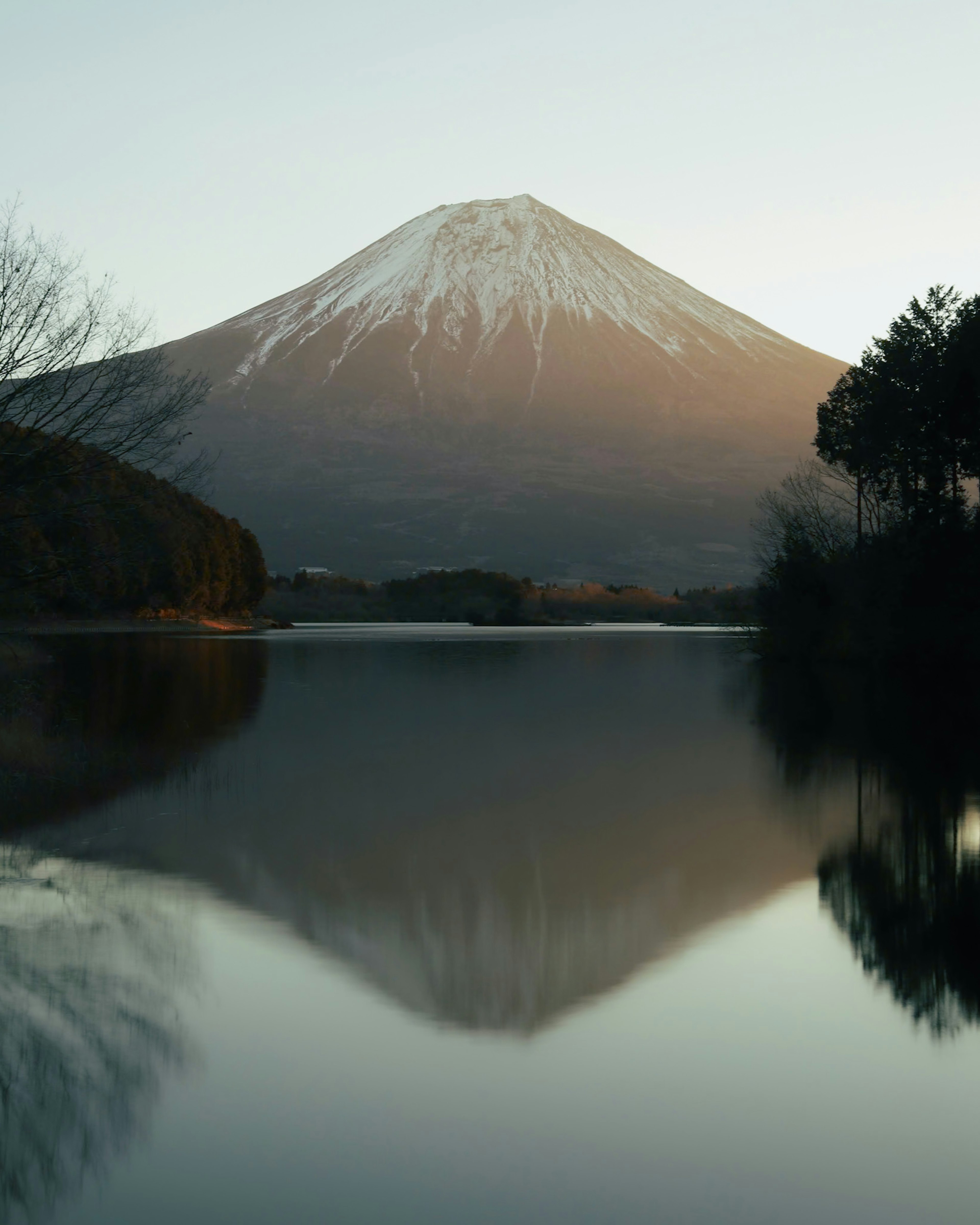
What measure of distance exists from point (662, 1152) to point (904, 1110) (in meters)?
0.89

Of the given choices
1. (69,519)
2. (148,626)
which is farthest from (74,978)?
(148,626)

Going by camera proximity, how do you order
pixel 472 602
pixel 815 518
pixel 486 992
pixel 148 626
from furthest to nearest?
1. pixel 472 602
2. pixel 148 626
3. pixel 815 518
4. pixel 486 992

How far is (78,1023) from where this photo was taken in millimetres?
5238

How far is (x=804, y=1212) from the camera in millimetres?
3689

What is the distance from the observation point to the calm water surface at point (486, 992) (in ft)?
12.8

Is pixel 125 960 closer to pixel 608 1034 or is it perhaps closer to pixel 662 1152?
pixel 608 1034

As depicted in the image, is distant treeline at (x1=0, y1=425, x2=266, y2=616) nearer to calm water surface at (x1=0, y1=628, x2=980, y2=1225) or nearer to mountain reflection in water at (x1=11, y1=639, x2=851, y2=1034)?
calm water surface at (x1=0, y1=628, x2=980, y2=1225)

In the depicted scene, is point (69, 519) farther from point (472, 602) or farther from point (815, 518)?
point (472, 602)

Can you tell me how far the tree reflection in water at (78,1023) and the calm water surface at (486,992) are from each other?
0.06 ft

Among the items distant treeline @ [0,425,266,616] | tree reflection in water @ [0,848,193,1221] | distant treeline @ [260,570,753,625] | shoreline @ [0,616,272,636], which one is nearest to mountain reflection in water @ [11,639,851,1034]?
tree reflection in water @ [0,848,193,1221]

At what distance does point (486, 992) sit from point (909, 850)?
4.43 meters

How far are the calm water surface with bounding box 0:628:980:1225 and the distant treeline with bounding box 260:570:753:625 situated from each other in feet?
357

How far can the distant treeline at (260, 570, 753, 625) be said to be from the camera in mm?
123500

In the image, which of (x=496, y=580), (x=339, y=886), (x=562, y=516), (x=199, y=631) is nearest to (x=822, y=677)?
(x=339, y=886)
